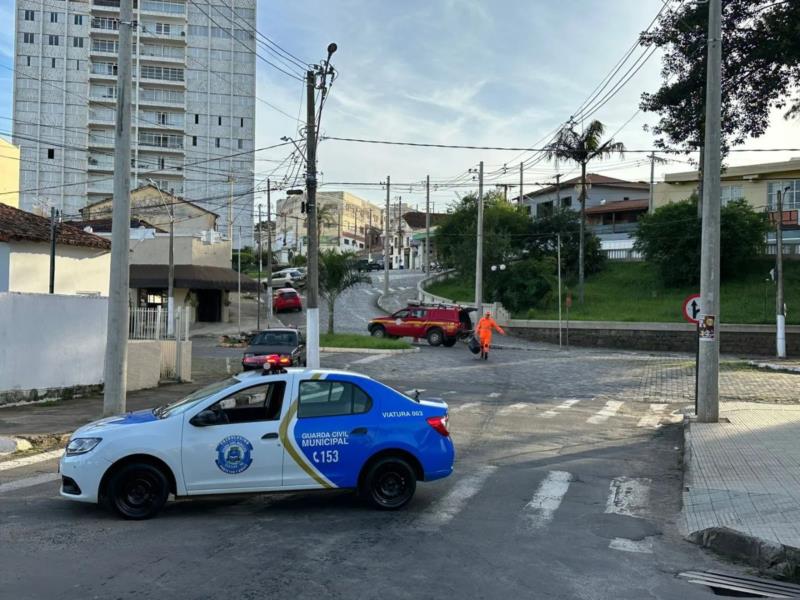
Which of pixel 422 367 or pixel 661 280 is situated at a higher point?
pixel 661 280

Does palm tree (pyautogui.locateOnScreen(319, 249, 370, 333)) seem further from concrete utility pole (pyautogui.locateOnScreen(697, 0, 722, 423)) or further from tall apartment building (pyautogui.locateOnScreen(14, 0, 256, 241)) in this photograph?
tall apartment building (pyautogui.locateOnScreen(14, 0, 256, 241))

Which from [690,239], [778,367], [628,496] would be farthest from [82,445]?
[690,239]

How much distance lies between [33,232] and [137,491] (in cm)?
1940

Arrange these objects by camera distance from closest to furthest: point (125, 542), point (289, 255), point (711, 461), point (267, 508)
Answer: point (125, 542), point (267, 508), point (711, 461), point (289, 255)

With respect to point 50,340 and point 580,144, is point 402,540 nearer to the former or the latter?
point 50,340

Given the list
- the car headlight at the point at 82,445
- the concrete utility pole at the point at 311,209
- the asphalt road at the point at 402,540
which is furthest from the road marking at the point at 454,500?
the concrete utility pole at the point at 311,209

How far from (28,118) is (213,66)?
20.5 m

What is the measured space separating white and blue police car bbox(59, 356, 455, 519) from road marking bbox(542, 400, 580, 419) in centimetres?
894

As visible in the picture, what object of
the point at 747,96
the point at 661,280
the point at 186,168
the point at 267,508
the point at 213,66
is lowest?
the point at 267,508

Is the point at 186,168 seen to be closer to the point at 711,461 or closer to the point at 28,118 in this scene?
Answer: the point at 28,118

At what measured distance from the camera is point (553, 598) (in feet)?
18.3

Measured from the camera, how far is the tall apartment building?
79375 millimetres

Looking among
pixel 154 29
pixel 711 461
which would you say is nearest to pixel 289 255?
pixel 154 29

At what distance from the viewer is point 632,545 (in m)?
7.26
